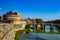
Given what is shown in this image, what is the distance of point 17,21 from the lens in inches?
2442

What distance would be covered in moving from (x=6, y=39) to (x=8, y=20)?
49.8m

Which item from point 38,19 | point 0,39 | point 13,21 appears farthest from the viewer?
point 38,19

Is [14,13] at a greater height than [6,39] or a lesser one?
greater

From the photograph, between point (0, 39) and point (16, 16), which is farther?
point (16, 16)

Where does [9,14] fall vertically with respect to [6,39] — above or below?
above

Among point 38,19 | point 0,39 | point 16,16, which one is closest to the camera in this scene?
point 0,39

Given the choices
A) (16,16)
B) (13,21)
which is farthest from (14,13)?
(13,21)

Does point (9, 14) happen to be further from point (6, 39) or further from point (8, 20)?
point (6, 39)

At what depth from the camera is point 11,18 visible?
64.7 m

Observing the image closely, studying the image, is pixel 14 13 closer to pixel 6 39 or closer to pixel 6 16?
pixel 6 16

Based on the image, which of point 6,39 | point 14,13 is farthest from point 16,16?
point 6,39

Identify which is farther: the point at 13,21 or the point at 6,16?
the point at 6,16

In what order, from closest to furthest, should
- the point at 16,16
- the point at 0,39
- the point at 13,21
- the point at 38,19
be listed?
1. the point at 0,39
2. the point at 13,21
3. the point at 16,16
4. the point at 38,19

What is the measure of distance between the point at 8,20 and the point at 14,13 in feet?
11.8
